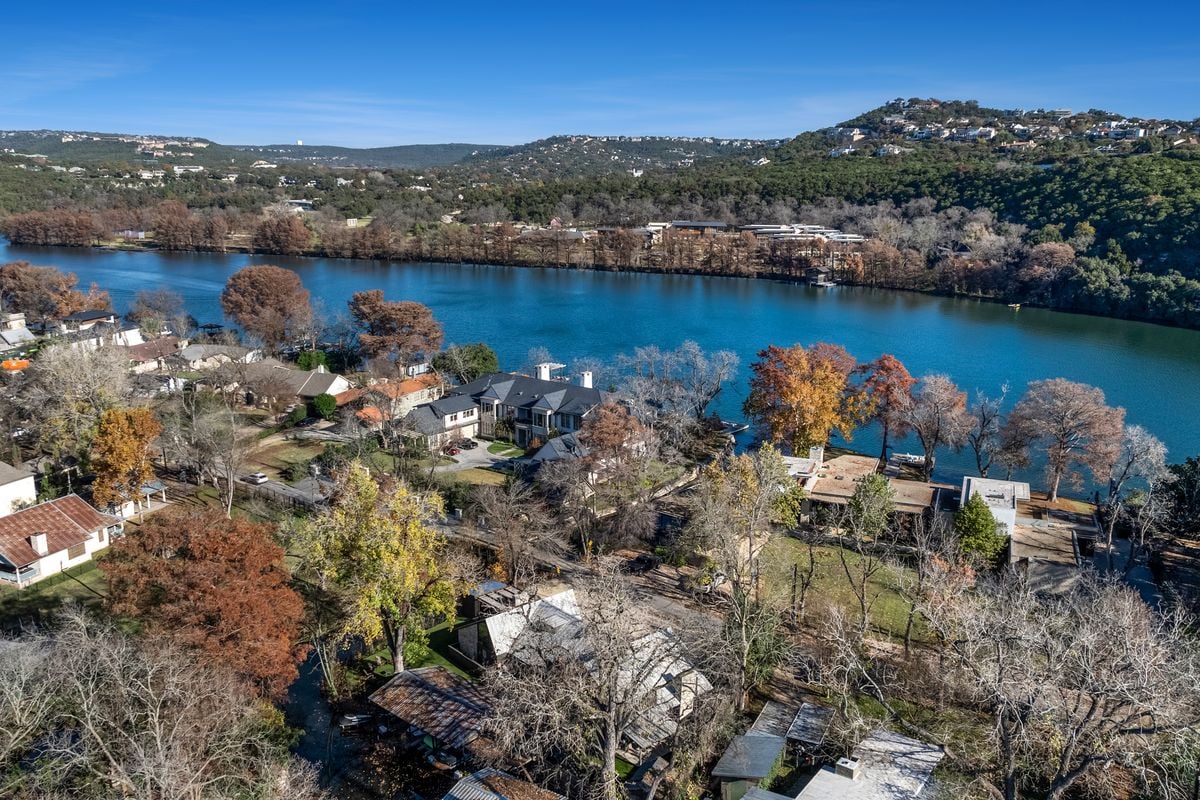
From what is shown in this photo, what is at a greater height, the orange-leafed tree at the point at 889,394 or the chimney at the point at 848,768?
the orange-leafed tree at the point at 889,394

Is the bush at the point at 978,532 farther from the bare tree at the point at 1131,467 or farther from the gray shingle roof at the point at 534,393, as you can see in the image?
the gray shingle roof at the point at 534,393

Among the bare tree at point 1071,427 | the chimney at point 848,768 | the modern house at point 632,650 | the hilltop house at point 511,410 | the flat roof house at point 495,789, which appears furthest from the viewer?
the hilltop house at point 511,410

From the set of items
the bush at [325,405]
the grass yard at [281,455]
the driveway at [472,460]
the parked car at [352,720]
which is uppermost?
the bush at [325,405]

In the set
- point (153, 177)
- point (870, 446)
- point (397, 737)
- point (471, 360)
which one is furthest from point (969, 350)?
point (153, 177)

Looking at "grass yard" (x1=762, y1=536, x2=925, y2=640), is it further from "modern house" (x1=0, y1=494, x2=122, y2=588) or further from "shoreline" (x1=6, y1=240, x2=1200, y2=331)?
"shoreline" (x1=6, y1=240, x2=1200, y2=331)

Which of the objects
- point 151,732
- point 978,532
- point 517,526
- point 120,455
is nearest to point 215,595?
point 151,732

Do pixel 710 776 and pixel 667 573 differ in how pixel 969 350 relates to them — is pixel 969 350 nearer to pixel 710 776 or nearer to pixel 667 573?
pixel 667 573

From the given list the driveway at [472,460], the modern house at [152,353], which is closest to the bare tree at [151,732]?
the driveway at [472,460]
